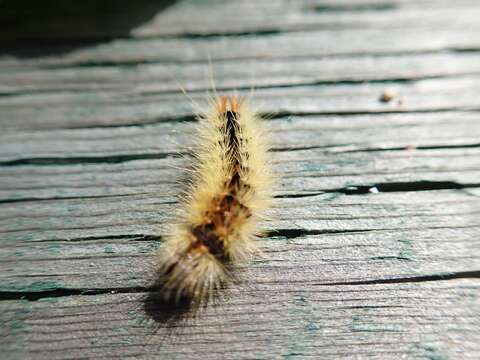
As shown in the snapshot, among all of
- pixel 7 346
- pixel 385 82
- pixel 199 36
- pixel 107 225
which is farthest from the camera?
pixel 199 36

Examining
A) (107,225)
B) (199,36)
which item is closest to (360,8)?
(199,36)

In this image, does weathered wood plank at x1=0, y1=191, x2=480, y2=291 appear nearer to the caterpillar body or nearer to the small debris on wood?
the caterpillar body

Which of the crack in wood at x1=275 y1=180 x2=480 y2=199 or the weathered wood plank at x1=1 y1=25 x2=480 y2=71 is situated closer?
the crack in wood at x1=275 y1=180 x2=480 y2=199

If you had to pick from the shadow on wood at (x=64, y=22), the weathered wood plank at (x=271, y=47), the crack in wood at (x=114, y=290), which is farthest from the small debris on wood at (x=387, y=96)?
the shadow on wood at (x=64, y=22)

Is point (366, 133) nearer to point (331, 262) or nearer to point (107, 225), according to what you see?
point (331, 262)

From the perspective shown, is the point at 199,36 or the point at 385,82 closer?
the point at 385,82

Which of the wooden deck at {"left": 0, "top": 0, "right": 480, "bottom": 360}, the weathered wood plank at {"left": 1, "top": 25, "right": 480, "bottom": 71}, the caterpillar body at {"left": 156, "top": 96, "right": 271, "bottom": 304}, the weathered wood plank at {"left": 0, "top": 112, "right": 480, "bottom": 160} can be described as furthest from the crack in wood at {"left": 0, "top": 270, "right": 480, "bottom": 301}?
the weathered wood plank at {"left": 1, "top": 25, "right": 480, "bottom": 71}
